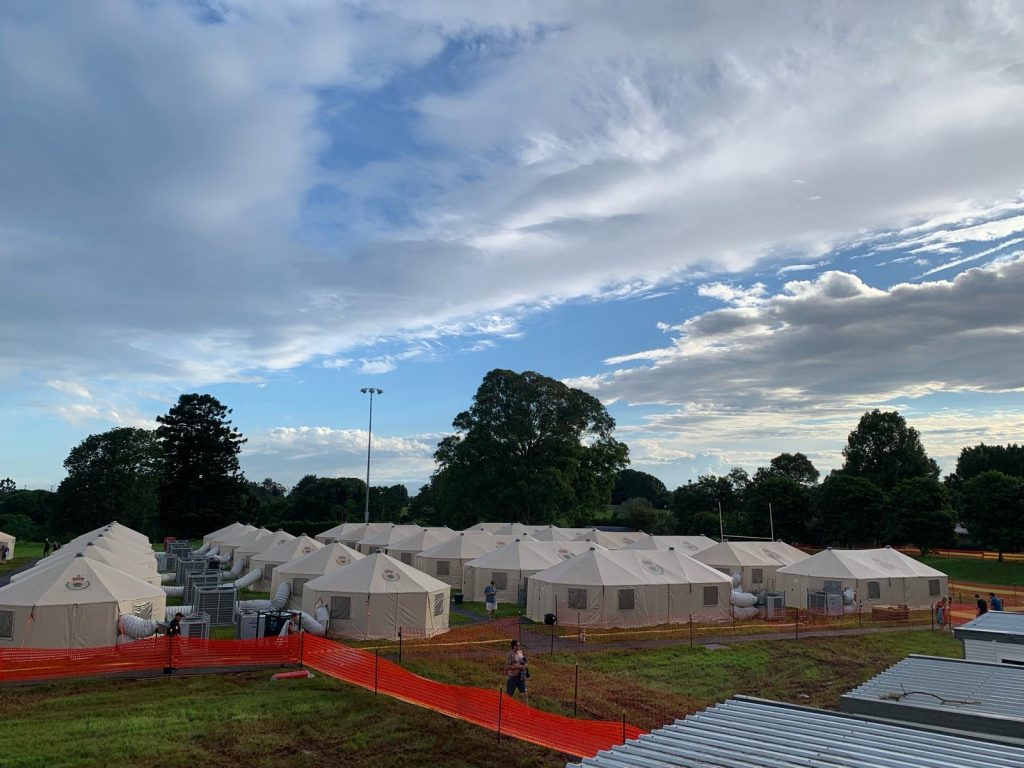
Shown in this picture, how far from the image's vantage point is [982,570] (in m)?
50.4

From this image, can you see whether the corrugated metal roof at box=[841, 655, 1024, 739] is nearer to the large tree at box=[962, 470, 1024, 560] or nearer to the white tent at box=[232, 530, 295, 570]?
the white tent at box=[232, 530, 295, 570]

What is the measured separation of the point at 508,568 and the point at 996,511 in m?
36.4

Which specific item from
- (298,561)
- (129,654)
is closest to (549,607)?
(298,561)

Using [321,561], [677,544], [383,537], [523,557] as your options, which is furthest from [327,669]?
[383,537]

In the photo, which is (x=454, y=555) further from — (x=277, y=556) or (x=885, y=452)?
(x=885, y=452)

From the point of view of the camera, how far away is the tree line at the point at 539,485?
181 feet

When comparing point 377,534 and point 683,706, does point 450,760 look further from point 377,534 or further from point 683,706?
point 377,534

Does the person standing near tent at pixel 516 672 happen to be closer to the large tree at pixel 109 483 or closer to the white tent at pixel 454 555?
the white tent at pixel 454 555

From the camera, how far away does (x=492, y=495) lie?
6309 cm

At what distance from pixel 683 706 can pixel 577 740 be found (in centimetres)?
489

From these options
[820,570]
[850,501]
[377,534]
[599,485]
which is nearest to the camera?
[820,570]

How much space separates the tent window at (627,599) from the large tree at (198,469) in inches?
2175

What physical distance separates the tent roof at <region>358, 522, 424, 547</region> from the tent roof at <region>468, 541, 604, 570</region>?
14191mm

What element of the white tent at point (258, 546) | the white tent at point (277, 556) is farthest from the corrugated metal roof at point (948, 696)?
the white tent at point (258, 546)
